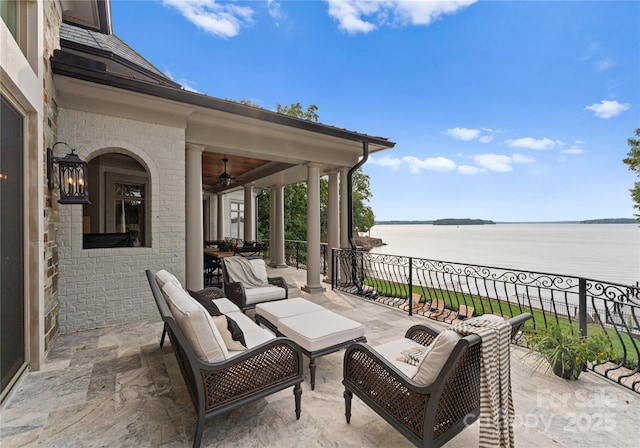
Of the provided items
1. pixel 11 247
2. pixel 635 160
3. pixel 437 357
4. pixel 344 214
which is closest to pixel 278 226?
pixel 344 214

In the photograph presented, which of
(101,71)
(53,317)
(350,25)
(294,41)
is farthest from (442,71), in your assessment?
(53,317)

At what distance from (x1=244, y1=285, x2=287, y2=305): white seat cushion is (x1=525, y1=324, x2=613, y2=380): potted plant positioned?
128 inches

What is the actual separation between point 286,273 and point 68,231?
5590 millimetres

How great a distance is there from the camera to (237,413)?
7.22 ft

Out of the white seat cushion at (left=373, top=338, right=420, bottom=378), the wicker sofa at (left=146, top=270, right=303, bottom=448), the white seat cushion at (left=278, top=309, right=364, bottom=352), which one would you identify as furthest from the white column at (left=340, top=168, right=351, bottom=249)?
the wicker sofa at (left=146, top=270, right=303, bottom=448)

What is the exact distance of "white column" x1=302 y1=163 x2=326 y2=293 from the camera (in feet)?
21.0

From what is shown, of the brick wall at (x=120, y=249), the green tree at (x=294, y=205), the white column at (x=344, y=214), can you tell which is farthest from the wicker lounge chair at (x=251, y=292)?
the green tree at (x=294, y=205)

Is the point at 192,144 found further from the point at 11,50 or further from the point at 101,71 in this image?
the point at 11,50

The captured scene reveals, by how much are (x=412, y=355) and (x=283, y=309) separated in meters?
1.75

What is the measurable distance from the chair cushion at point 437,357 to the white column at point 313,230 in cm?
481

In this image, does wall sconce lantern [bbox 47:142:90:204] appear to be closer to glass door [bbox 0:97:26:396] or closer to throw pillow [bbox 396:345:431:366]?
glass door [bbox 0:97:26:396]

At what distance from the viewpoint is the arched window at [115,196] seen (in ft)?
21.5

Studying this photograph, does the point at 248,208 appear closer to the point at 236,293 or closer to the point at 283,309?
the point at 236,293

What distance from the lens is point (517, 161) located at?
3281 centimetres
